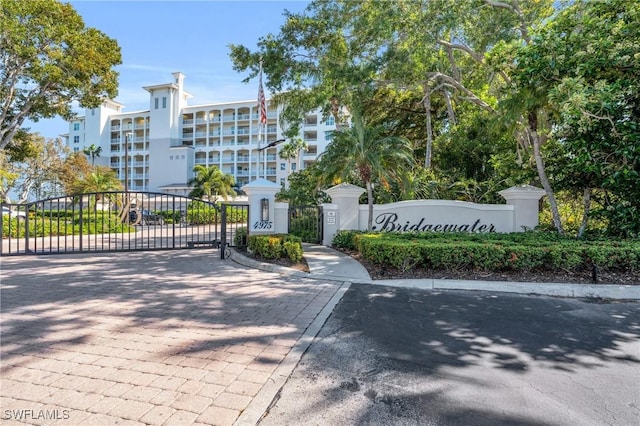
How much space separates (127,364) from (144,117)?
242 ft

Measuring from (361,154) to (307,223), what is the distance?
4230 mm

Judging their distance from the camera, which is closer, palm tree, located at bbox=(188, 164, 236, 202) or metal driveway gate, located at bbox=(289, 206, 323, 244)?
metal driveway gate, located at bbox=(289, 206, 323, 244)

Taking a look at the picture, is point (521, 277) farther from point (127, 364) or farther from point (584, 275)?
point (127, 364)

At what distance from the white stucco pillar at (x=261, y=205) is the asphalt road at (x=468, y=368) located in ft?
20.4

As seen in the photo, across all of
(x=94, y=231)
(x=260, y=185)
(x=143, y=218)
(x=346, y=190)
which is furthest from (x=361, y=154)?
(x=94, y=231)

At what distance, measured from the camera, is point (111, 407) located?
9.70ft

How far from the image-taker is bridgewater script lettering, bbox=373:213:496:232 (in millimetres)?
12766

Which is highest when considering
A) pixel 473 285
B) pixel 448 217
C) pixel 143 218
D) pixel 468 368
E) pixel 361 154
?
pixel 361 154

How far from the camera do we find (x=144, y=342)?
434 cm

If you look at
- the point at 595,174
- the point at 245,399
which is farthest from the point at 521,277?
the point at 245,399

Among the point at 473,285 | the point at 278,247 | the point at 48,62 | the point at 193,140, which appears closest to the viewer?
the point at 473,285

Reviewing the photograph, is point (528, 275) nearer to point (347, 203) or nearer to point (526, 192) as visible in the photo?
point (526, 192)

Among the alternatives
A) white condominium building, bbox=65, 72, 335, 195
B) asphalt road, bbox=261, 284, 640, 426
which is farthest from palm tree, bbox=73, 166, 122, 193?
white condominium building, bbox=65, 72, 335, 195

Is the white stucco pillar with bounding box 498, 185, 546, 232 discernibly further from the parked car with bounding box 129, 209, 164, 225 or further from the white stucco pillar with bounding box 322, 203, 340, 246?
the parked car with bounding box 129, 209, 164, 225
